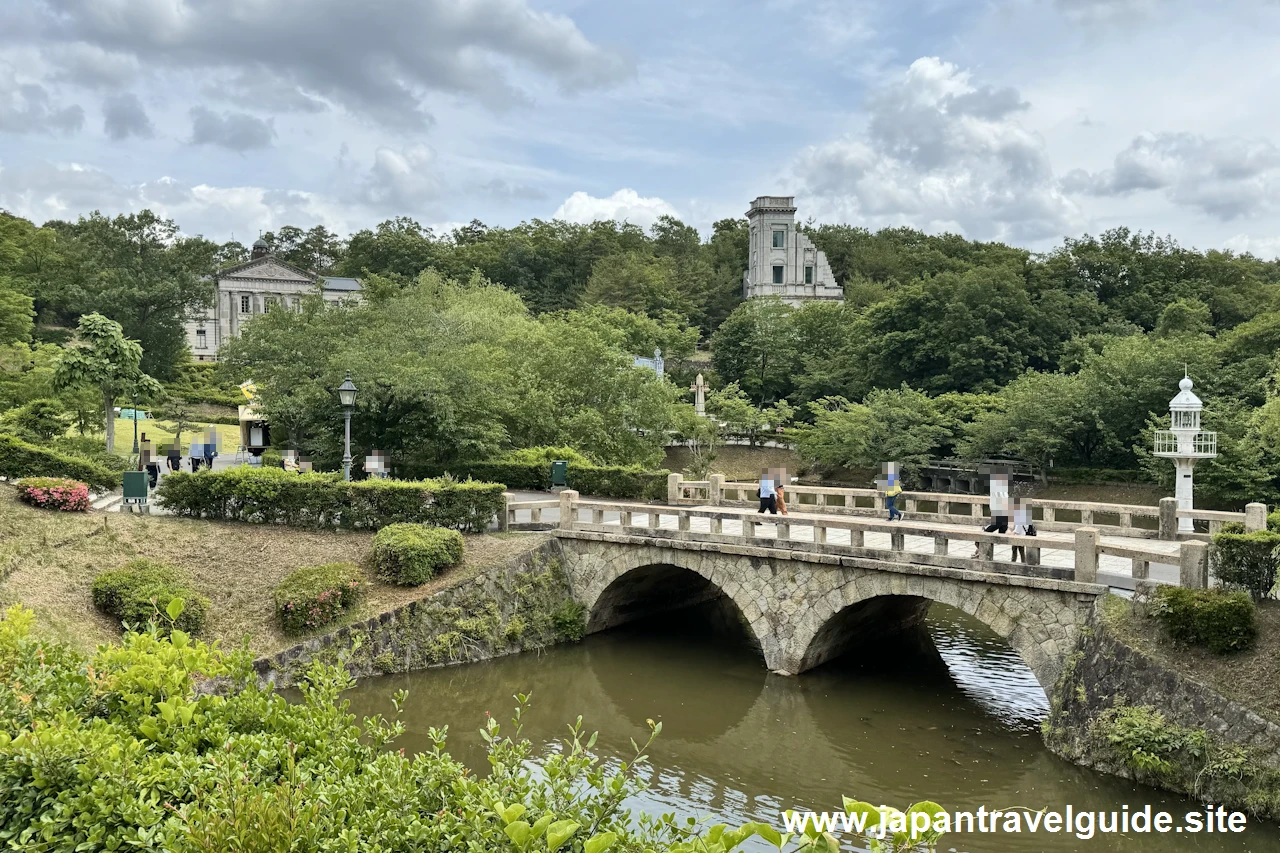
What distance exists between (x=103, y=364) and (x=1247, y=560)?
101ft

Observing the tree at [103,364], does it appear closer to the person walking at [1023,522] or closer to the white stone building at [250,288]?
the person walking at [1023,522]

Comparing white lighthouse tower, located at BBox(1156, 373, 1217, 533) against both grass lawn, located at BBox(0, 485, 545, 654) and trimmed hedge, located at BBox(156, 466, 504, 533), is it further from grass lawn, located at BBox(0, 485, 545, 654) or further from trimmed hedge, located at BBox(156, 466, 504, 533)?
trimmed hedge, located at BBox(156, 466, 504, 533)

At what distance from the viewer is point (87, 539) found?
67.5 feet

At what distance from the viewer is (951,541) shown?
2081 cm

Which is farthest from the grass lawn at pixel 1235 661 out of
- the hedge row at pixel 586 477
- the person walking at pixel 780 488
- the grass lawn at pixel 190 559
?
the hedge row at pixel 586 477

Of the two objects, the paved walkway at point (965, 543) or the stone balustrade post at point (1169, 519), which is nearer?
the paved walkway at point (965, 543)

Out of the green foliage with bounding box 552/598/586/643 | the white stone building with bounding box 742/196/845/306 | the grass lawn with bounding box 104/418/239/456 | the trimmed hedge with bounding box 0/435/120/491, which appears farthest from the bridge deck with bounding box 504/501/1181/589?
the white stone building with bounding box 742/196/845/306

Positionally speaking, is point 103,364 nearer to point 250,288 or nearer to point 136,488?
point 136,488

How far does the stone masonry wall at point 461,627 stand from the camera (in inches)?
740

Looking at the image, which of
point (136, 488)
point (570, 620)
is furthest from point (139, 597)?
point (570, 620)

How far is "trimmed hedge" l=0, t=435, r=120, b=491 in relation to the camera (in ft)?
76.4

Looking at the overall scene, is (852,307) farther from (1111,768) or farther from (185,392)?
(1111,768)

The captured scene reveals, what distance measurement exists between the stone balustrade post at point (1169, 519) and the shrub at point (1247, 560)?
510 cm

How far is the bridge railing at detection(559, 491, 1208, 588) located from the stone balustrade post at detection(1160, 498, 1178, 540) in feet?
3.53
